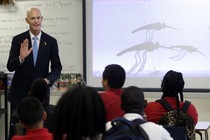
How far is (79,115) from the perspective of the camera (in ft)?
4.36

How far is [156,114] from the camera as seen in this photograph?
267cm

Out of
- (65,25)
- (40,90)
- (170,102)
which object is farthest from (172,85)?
(65,25)

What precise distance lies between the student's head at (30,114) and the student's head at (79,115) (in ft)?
1.67

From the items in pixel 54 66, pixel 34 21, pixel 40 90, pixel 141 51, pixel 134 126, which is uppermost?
pixel 34 21

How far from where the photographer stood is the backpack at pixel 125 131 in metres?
1.79

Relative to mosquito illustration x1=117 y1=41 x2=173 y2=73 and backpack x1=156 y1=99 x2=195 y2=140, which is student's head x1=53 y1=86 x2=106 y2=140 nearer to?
backpack x1=156 y1=99 x2=195 y2=140

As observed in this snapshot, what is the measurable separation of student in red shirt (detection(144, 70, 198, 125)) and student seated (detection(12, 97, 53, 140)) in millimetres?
1009

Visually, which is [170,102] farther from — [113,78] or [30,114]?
[30,114]

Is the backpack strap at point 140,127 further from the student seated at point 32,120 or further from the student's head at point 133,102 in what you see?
the student seated at point 32,120

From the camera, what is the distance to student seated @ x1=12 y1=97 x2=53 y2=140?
1833 mm

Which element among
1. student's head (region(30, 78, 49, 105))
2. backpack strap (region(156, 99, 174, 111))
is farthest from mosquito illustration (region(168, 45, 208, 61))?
student's head (region(30, 78, 49, 105))

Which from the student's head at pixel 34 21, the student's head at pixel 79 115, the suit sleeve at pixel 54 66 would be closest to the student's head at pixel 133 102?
the student's head at pixel 79 115

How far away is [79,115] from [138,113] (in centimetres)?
70

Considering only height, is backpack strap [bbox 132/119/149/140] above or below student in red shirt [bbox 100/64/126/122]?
below
